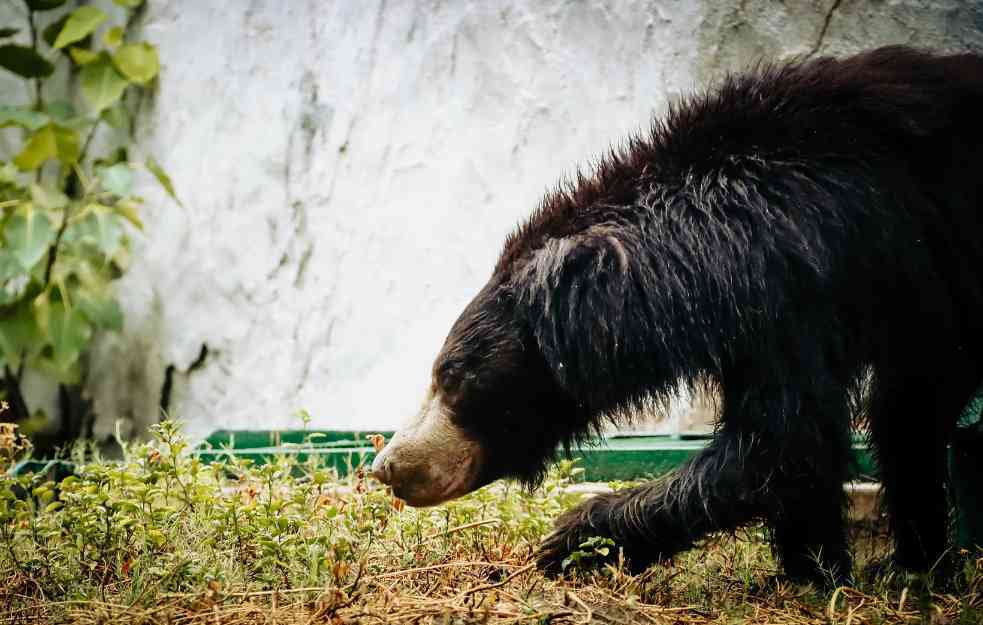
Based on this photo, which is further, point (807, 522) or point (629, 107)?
point (629, 107)

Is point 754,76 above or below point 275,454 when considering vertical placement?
above

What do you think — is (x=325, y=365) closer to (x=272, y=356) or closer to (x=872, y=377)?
(x=272, y=356)

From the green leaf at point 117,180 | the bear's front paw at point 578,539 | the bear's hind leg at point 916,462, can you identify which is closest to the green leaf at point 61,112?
the green leaf at point 117,180

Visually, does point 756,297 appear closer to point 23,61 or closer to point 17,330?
point 17,330

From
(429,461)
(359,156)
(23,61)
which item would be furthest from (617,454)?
(23,61)

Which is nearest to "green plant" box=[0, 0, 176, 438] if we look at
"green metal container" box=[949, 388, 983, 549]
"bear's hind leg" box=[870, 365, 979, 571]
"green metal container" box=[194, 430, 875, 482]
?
"green metal container" box=[194, 430, 875, 482]

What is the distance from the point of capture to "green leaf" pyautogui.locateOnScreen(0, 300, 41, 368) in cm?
552

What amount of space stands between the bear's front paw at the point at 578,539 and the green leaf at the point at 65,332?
11.9 ft

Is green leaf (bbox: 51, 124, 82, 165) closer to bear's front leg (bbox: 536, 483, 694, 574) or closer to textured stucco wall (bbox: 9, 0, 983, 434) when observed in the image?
textured stucco wall (bbox: 9, 0, 983, 434)

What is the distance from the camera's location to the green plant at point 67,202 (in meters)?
5.23

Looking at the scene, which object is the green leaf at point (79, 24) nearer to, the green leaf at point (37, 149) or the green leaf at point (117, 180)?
the green leaf at point (37, 149)

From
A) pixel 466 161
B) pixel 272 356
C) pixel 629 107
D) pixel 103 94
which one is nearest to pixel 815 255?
pixel 629 107

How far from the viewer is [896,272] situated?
255 cm

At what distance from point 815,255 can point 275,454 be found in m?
1.97
